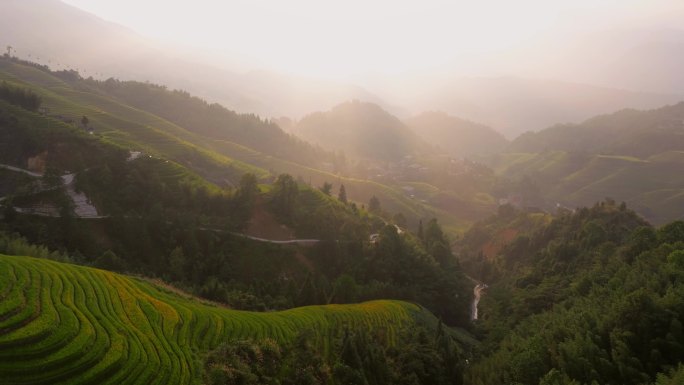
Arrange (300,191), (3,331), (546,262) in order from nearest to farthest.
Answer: (3,331) < (546,262) < (300,191)

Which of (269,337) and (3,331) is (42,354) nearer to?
(3,331)

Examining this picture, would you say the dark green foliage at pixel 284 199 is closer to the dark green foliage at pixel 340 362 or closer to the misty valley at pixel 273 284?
the misty valley at pixel 273 284

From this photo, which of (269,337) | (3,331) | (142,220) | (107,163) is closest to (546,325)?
(269,337)

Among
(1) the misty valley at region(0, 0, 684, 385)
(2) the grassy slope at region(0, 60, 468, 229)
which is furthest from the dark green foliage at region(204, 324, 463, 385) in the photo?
(2) the grassy slope at region(0, 60, 468, 229)

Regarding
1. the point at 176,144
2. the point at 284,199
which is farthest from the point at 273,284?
the point at 176,144

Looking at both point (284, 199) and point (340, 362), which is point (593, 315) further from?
point (284, 199)
